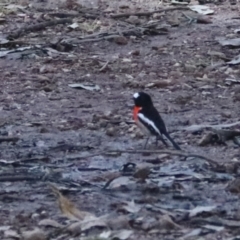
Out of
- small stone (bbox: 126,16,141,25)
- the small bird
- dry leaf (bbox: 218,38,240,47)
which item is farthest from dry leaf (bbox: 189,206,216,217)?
small stone (bbox: 126,16,141,25)

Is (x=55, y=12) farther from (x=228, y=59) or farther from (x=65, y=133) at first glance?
(x=65, y=133)

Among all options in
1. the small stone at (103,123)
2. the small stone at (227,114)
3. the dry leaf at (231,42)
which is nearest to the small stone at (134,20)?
the dry leaf at (231,42)

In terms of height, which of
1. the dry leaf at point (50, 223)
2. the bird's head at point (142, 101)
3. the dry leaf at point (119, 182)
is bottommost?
the bird's head at point (142, 101)

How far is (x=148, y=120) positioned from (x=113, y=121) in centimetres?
90

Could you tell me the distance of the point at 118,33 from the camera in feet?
38.0

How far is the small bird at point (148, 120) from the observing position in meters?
7.21

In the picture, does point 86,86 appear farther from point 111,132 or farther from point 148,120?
point 148,120

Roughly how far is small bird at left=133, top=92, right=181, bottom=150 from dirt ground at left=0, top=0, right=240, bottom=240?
0.11 meters

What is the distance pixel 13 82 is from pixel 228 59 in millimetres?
2155

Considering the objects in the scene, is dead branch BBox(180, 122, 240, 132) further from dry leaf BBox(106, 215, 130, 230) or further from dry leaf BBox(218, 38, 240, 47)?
dry leaf BBox(218, 38, 240, 47)

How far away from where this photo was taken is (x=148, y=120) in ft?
24.0

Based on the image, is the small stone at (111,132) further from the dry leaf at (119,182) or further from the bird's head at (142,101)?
the dry leaf at (119,182)

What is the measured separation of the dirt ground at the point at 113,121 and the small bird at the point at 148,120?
106 millimetres

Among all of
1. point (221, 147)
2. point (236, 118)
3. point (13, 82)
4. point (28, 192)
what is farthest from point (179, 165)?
point (13, 82)
